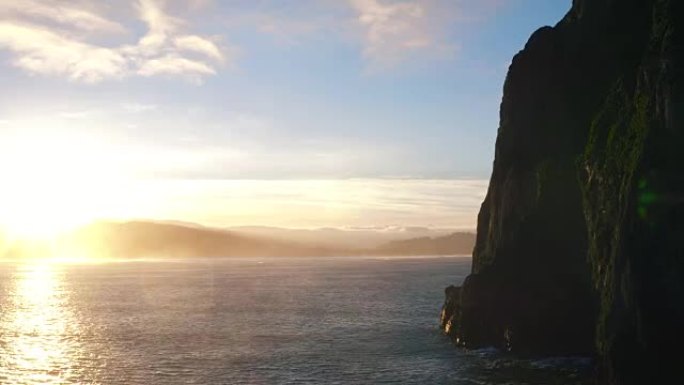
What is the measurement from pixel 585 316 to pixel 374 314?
141 ft

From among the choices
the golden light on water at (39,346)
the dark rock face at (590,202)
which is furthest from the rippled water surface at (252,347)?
the dark rock face at (590,202)

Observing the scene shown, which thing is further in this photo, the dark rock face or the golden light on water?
the golden light on water

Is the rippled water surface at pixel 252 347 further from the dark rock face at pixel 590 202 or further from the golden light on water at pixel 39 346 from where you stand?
the dark rock face at pixel 590 202

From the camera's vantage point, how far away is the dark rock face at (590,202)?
3581 centimetres

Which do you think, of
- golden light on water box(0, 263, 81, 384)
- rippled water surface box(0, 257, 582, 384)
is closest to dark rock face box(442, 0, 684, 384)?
rippled water surface box(0, 257, 582, 384)

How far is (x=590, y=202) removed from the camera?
4778 cm

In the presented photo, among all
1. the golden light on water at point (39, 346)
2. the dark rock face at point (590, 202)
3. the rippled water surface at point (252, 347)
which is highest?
the dark rock face at point (590, 202)

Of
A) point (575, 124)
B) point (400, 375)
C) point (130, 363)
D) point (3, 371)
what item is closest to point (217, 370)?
point (130, 363)

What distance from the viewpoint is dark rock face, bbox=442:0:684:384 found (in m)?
35.8

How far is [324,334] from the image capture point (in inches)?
2945

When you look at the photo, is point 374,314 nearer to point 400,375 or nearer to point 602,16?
point 400,375

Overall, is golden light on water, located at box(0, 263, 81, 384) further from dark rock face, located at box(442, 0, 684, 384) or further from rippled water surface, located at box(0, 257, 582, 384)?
dark rock face, located at box(442, 0, 684, 384)

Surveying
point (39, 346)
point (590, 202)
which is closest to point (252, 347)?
point (39, 346)

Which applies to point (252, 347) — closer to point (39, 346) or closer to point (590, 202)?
point (39, 346)
